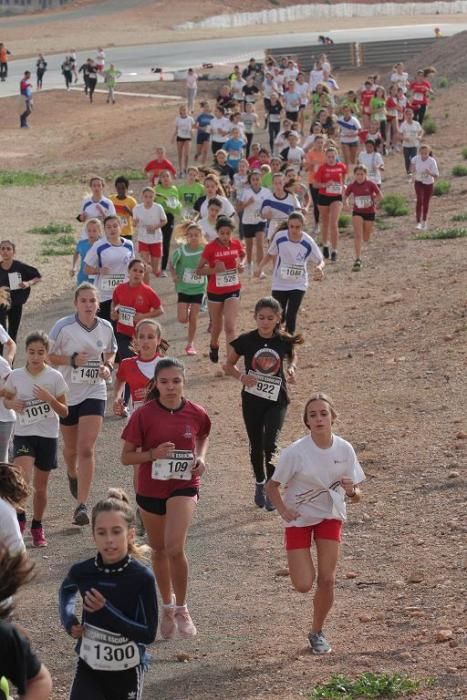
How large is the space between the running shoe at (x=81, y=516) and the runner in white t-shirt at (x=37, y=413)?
0.38m

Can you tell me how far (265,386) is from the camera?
38.4 ft

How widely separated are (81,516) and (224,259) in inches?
205

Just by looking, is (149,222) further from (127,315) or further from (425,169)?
(425,169)

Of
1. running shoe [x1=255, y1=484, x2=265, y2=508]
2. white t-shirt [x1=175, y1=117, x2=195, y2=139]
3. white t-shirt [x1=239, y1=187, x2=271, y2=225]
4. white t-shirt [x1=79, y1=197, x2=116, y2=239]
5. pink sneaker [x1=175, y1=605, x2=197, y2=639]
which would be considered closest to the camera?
pink sneaker [x1=175, y1=605, x2=197, y2=639]

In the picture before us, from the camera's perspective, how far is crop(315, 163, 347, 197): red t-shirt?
74.2 ft

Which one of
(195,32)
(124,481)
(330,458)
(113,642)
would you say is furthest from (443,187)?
(195,32)

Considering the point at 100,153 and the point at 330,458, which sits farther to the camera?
the point at 100,153

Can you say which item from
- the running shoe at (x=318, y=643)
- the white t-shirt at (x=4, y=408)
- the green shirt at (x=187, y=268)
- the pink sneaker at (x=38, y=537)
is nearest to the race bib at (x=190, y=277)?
the green shirt at (x=187, y=268)

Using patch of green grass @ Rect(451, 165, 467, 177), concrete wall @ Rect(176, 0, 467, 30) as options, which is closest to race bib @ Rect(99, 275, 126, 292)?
patch of green grass @ Rect(451, 165, 467, 177)

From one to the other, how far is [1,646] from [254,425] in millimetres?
6821

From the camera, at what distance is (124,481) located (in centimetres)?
1295

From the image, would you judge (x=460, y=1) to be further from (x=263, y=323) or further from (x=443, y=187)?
(x=263, y=323)

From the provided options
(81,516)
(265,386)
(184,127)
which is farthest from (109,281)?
(184,127)

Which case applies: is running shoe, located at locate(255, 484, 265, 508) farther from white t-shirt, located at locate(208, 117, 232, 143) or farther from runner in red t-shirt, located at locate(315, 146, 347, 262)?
white t-shirt, located at locate(208, 117, 232, 143)
